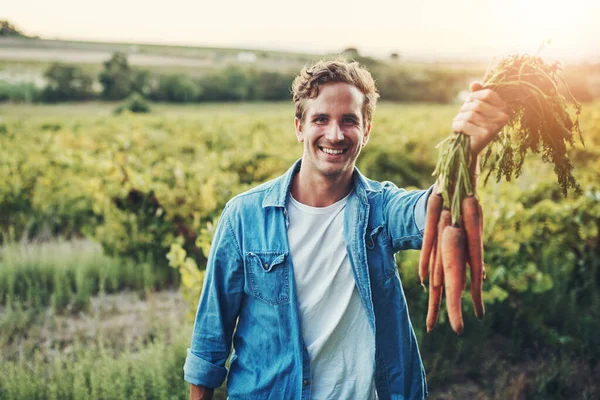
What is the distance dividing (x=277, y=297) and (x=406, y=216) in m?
0.60

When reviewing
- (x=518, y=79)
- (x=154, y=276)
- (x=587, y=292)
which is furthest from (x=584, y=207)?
(x=154, y=276)

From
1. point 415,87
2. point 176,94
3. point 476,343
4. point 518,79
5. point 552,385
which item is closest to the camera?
point 518,79

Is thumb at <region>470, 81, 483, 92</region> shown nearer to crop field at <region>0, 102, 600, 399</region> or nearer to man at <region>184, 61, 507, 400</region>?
man at <region>184, 61, 507, 400</region>

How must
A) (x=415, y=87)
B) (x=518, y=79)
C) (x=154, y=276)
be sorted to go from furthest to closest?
(x=415, y=87)
(x=154, y=276)
(x=518, y=79)

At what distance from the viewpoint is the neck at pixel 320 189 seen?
2.22m

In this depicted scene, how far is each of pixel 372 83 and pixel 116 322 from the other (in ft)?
12.1

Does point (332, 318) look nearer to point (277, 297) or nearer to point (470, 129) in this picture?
point (277, 297)

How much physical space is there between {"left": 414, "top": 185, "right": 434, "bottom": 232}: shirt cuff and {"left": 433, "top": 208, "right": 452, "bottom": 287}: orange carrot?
18 centimetres

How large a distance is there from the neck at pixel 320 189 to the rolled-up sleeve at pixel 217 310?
339 millimetres

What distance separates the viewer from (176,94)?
53906 mm

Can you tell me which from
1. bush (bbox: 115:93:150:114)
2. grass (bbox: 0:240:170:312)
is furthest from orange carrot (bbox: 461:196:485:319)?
bush (bbox: 115:93:150:114)

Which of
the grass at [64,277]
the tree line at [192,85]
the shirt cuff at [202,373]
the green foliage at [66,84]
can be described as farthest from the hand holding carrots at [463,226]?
the green foliage at [66,84]

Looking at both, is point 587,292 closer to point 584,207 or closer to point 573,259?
point 573,259

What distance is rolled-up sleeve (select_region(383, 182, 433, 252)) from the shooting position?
6.52ft
